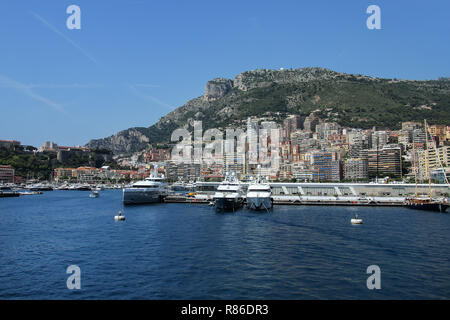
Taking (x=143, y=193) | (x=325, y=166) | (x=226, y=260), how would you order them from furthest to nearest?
(x=325, y=166), (x=143, y=193), (x=226, y=260)

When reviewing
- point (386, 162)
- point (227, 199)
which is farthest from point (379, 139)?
point (227, 199)

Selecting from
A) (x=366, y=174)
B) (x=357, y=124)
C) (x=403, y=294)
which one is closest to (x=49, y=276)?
(x=403, y=294)

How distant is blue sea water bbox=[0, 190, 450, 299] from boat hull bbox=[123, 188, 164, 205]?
31.6 meters

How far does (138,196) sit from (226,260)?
2106 inches

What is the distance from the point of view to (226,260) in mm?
23781

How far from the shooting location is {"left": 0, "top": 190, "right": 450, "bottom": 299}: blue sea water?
17750 millimetres

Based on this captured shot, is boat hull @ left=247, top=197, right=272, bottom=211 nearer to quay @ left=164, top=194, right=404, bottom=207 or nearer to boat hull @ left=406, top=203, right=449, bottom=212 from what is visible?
quay @ left=164, top=194, right=404, bottom=207

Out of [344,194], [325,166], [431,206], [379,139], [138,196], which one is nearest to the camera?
[431,206]

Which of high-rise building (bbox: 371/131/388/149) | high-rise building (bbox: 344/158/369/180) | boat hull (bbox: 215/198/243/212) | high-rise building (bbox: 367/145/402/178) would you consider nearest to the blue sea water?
boat hull (bbox: 215/198/243/212)

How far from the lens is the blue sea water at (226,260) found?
17750mm

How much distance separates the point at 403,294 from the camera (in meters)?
17.2

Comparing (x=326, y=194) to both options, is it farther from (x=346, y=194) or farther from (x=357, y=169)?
(x=357, y=169)
